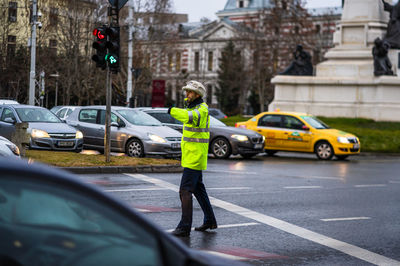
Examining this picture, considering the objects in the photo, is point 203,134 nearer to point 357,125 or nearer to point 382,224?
point 382,224

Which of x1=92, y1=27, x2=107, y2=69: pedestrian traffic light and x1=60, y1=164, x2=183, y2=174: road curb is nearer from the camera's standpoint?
x1=60, y1=164, x2=183, y2=174: road curb

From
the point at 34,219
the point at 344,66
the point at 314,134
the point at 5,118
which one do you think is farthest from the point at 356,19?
the point at 34,219

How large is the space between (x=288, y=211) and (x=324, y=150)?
13755 mm

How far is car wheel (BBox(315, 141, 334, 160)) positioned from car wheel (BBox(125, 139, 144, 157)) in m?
6.81

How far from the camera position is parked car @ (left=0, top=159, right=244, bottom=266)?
2672 millimetres

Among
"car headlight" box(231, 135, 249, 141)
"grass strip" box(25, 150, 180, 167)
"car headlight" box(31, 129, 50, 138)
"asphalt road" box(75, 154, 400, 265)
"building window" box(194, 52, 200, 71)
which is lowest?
"asphalt road" box(75, 154, 400, 265)

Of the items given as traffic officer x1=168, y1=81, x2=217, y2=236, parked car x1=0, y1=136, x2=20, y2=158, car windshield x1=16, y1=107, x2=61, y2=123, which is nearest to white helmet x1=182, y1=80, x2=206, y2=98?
traffic officer x1=168, y1=81, x2=217, y2=236

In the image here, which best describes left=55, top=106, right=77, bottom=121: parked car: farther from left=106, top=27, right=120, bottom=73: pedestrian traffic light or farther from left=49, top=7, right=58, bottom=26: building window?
left=49, top=7, right=58, bottom=26: building window

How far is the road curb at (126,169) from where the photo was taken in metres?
16.1

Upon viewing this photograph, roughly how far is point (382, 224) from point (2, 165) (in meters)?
8.21

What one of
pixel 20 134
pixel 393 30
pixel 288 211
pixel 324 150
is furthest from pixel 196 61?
pixel 288 211

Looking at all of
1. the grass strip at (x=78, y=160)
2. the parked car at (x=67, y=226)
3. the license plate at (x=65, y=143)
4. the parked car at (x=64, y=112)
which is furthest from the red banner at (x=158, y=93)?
the parked car at (x=67, y=226)

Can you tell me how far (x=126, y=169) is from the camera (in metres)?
16.8

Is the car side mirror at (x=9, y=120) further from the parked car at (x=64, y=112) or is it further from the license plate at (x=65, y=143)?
the parked car at (x=64, y=112)
